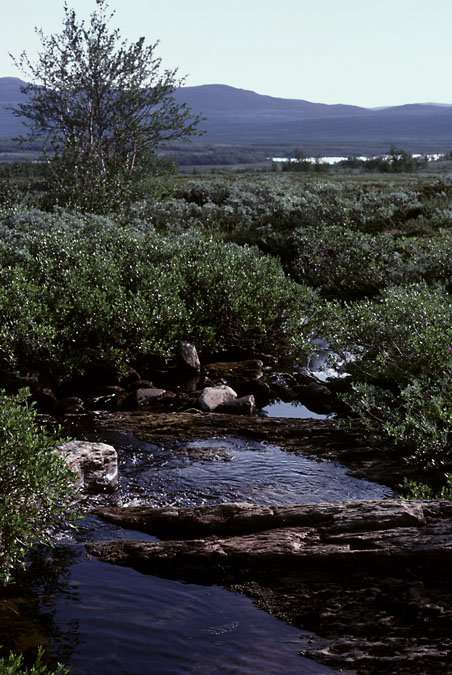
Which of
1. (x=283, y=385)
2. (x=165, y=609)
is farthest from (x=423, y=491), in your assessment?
(x=283, y=385)

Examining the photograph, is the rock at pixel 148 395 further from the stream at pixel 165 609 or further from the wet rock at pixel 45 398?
the stream at pixel 165 609

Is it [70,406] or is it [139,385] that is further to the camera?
[139,385]

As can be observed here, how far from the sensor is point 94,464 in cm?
891

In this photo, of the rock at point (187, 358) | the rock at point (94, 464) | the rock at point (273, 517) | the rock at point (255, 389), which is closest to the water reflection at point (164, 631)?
the rock at point (273, 517)

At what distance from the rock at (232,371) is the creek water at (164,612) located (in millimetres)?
4762

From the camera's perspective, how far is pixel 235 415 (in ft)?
39.1

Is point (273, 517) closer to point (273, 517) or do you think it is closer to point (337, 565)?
point (273, 517)

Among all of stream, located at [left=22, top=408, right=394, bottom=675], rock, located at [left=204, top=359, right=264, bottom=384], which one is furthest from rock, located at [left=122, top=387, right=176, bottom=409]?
stream, located at [left=22, top=408, right=394, bottom=675]

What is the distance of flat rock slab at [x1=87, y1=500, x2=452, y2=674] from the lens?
219 inches

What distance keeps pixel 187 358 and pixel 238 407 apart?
204 cm

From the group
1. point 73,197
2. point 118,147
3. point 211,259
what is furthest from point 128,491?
point 118,147

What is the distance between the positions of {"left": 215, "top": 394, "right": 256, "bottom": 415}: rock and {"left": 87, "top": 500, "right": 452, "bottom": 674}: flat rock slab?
4428 mm

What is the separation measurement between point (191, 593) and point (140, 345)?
708cm

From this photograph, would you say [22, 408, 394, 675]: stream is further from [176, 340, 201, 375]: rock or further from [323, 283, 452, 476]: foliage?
[176, 340, 201, 375]: rock
